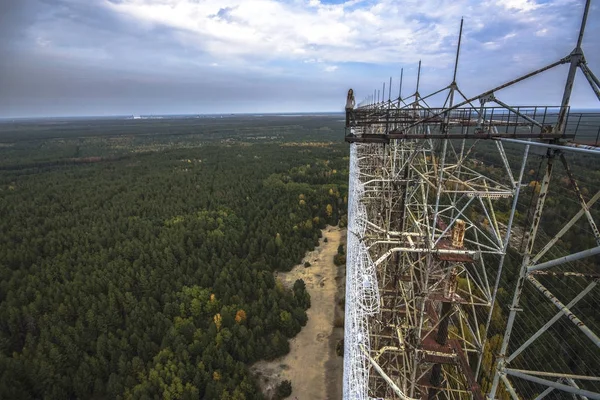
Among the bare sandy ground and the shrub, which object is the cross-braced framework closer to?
the bare sandy ground

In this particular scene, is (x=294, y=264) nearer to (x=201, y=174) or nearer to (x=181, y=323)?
(x=181, y=323)

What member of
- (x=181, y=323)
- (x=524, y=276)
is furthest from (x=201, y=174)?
(x=524, y=276)

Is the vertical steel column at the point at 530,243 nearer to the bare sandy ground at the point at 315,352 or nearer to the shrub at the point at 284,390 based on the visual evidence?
the bare sandy ground at the point at 315,352

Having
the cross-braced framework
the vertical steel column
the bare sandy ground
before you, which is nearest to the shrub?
the bare sandy ground

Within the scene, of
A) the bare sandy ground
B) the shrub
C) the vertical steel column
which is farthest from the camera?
the bare sandy ground

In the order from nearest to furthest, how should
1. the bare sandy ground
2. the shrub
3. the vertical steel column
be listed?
the vertical steel column < the shrub < the bare sandy ground

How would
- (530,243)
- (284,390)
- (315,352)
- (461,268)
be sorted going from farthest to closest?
Result: 1. (315,352)
2. (284,390)
3. (461,268)
4. (530,243)

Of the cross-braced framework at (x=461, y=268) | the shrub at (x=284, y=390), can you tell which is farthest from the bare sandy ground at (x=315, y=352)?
the cross-braced framework at (x=461, y=268)

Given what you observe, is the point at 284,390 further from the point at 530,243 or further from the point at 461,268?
the point at 530,243

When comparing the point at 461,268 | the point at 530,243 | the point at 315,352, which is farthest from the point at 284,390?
the point at 530,243
